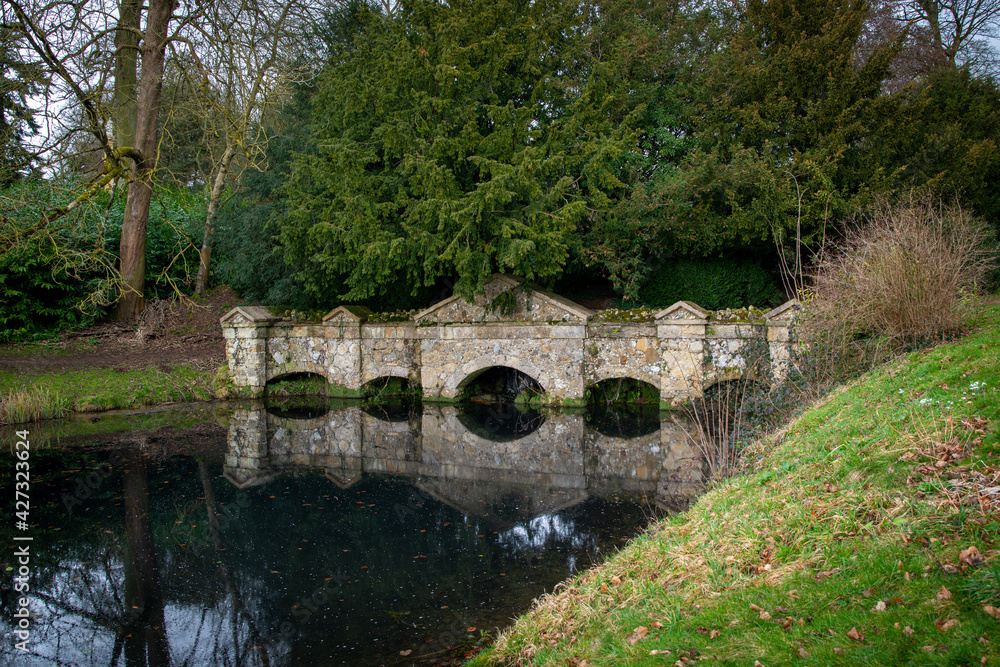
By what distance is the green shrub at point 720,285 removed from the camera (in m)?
13.3

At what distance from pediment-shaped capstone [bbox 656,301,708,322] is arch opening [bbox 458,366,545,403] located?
9.55 feet

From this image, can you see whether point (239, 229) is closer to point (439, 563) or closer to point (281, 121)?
point (281, 121)

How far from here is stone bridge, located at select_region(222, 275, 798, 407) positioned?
10602 millimetres

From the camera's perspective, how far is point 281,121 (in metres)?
15.1

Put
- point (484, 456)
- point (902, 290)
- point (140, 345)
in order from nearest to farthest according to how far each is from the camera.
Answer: point (902, 290) < point (484, 456) < point (140, 345)

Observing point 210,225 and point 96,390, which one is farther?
point 210,225

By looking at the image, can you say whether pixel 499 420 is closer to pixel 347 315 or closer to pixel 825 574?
pixel 347 315

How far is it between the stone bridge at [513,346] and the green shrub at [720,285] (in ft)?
9.17

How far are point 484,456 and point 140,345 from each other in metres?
10.1

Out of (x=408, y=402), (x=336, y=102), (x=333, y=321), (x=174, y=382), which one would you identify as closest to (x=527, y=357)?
(x=408, y=402)

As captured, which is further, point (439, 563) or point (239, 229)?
point (239, 229)

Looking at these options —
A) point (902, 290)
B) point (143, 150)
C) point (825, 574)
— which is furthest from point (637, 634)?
point (143, 150)

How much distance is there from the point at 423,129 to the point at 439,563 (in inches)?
330

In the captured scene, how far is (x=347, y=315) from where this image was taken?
42.3 feet
